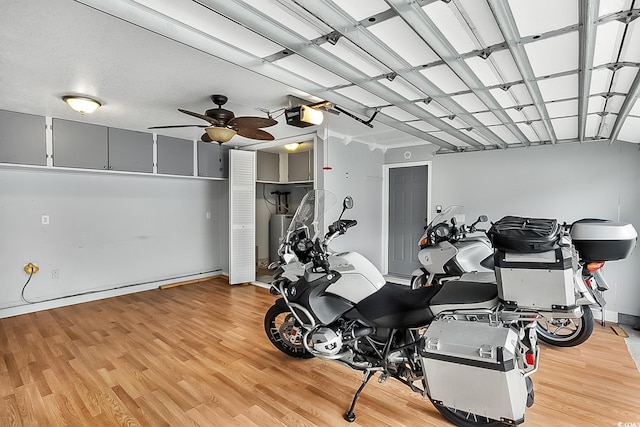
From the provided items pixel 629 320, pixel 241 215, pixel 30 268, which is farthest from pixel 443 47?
pixel 30 268

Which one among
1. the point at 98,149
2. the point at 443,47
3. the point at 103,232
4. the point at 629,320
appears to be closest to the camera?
the point at 443,47

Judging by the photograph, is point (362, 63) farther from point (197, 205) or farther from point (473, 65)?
point (197, 205)

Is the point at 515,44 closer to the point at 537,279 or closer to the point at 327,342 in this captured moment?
the point at 537,279

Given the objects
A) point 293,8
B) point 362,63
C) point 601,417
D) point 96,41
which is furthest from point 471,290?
point 96,41

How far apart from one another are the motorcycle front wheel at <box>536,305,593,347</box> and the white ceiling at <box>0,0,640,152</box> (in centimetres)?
168

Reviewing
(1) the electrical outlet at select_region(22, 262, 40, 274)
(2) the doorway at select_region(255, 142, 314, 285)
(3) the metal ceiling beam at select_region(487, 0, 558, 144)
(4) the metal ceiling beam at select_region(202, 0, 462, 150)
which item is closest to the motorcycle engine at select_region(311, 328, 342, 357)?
(4) the metal ceiling beam at select_region(202, 0, 462, 150)

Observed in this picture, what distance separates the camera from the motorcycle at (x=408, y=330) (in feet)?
4.80

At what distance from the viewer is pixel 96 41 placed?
2.02m

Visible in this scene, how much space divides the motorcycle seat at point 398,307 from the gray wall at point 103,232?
4060mm

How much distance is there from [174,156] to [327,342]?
3.94m

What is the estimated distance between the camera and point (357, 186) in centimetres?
489

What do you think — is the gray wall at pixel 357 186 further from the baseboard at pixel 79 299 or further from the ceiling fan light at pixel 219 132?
the baseboard at pixel 79 299

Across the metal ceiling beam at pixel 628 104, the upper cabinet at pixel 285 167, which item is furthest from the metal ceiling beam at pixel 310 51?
the upper cabinet at pixel 285 167

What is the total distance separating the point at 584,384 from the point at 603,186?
2382 millimetres
